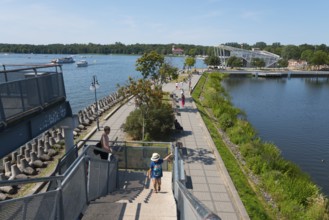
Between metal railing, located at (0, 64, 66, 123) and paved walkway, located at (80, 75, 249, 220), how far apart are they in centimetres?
277

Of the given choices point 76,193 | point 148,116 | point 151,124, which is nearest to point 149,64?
point 148,116

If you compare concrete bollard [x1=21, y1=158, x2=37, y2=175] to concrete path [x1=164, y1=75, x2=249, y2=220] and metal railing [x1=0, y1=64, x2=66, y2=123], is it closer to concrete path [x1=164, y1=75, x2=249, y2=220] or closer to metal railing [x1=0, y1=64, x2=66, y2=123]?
metal railing [x1=0, y1=64, x2=66, y2=123]

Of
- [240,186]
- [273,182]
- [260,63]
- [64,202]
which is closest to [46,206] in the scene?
[64,202]

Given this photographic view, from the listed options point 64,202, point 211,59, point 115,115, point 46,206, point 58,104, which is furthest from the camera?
point 211,59

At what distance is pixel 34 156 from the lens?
41.9 feet

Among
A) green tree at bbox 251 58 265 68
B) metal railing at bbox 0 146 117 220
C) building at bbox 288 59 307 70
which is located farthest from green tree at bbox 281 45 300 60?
metal railing at bbox 0 146 117 220

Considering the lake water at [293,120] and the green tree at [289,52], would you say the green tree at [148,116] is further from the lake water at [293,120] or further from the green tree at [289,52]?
the green tree at [289,52]

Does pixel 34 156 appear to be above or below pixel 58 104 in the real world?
below

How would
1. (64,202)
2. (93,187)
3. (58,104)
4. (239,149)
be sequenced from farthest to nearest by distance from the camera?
(239,149) → (58,104) → (93,187) → (64,202)

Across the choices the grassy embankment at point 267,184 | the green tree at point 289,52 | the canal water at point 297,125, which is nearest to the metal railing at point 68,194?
the grassy embankment at point 267,184

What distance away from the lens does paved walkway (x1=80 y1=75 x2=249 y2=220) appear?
5.70 metres

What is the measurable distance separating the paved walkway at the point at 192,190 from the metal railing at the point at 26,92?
2.77 meters

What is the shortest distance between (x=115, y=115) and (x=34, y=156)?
10.4 m

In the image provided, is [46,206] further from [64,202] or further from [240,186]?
[240,186]
